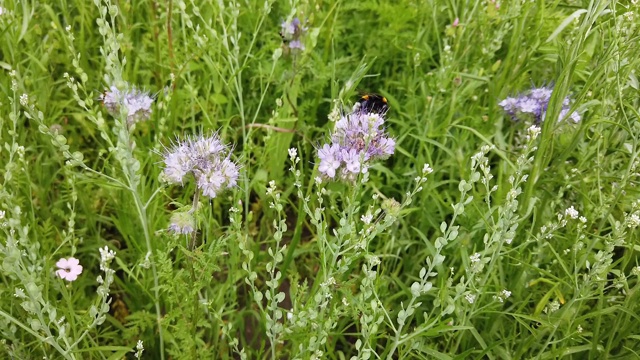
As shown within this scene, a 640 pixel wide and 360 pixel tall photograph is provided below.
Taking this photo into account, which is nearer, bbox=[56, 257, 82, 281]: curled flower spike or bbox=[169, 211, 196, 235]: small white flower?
bbox=[169, 211, 196, 235]: small white flower

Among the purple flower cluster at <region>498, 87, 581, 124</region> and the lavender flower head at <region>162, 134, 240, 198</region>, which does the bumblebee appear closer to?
the purple flower cluster at <region>498, 87, 581, 124</region>

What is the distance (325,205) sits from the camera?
2.27 meters

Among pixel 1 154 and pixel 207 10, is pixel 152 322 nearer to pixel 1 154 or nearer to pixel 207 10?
pixel 1 154

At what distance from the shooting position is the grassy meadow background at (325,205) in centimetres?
151

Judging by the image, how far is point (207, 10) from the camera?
273 cm

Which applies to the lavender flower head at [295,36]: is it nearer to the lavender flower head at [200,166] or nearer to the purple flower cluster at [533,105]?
the purple flower cluster at [533,105]

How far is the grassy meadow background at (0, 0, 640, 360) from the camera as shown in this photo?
1513 mm

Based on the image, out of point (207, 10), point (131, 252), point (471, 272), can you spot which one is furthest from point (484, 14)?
point (131, 252)

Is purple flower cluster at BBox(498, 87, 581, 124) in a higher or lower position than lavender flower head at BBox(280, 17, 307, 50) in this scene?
lower

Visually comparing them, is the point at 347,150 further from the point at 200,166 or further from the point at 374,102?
the point at 374,102

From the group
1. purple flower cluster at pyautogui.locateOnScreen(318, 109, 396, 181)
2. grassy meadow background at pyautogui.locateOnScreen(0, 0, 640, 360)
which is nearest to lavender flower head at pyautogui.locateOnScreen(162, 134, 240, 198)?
grassy meadow background at pyautogui.locateOnScreen(0, 0, 640, 360)

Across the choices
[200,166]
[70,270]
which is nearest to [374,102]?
[200,166]

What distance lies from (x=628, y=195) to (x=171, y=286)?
1.67 meters

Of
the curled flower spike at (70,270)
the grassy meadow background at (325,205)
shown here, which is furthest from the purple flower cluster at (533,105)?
the curled flower spike at (70,270)
